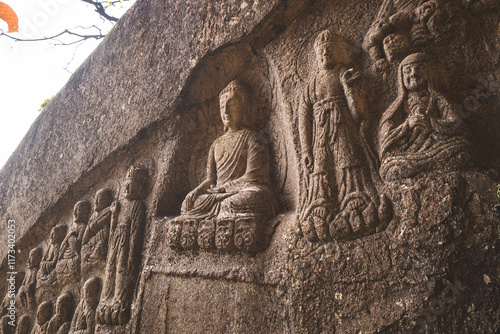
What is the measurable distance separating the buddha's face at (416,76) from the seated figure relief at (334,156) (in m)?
0.25

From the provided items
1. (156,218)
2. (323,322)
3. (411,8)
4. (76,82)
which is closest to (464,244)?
(323,322)

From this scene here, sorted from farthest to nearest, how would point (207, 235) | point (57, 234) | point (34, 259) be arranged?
1. point (34, 259)
2. point (57, 234)
3. point (207, 235)

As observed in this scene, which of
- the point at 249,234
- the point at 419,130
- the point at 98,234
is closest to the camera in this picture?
the point at 419,130

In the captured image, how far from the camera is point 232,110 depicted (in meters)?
2.44

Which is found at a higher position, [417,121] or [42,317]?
[417,121]

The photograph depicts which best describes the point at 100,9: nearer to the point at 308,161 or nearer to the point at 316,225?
the point at 308,161

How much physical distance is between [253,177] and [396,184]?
3.22 ft

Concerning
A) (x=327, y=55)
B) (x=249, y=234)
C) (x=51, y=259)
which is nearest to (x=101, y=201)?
(x=51, y=259)

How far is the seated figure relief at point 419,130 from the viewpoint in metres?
1.36

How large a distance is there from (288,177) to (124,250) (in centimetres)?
149

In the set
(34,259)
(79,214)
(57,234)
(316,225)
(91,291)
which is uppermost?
(79,214)

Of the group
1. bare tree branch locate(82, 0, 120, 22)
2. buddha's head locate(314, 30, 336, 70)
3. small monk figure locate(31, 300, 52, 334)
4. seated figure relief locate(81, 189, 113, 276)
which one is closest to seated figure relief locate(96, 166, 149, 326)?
seated figure relief locate(81, 189, 113, 276)

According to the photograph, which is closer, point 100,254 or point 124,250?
point 124,250

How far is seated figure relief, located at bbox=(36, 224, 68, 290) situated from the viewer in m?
3.20
